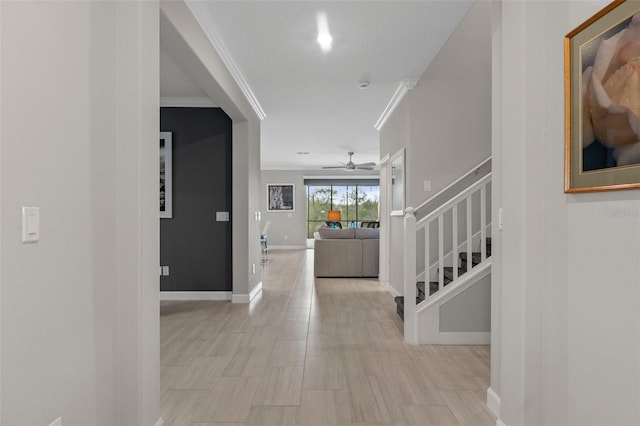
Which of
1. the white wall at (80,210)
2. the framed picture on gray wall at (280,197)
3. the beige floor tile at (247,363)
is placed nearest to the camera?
the white wall at (80,210)

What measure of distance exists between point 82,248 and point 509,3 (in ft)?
7.13

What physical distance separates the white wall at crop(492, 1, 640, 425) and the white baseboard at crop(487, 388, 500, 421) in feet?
0.88

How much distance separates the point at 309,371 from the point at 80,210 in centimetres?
196

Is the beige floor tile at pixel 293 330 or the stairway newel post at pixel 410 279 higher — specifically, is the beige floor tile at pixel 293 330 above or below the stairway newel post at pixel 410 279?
below

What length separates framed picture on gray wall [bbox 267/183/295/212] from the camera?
539 inches

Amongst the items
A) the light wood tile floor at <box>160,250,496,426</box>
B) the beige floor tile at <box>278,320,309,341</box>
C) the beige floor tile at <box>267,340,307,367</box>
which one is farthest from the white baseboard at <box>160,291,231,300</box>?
the beige floor tile at <box>267,340,307,367</box>

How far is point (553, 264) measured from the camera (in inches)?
68.8

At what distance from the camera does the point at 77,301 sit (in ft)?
5.31

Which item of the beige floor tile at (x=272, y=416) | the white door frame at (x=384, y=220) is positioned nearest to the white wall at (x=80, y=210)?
the beige floor tile at (x=272, y=416)

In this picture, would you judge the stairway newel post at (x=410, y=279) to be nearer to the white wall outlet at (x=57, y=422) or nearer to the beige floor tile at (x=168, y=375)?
the beige floor tile at (x=168, y=375)

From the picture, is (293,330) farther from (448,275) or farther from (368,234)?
(368,234)

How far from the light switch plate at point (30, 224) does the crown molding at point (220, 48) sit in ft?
6.89

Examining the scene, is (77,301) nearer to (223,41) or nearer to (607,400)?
(607,400)

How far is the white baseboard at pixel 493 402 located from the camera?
2.28m
